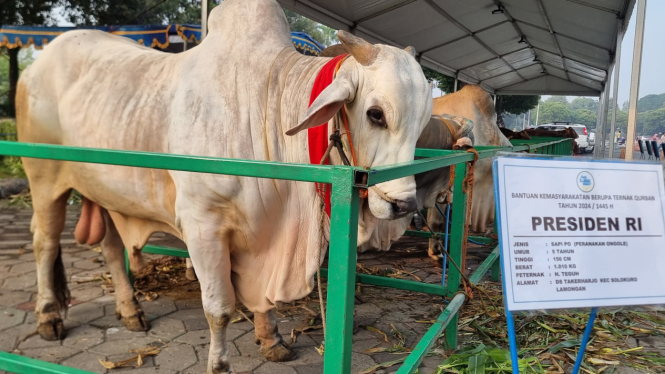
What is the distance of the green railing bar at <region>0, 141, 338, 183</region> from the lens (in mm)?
1249

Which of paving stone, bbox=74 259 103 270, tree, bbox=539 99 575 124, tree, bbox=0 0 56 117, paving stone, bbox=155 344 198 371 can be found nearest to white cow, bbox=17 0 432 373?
paving stone, bbox=155 344 198 371

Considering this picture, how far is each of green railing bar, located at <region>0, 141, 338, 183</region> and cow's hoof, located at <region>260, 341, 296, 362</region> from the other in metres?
1.68

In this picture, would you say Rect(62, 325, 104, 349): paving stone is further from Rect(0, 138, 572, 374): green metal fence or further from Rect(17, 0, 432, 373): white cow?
Rect(0, 138, 572, 374): green metal fence

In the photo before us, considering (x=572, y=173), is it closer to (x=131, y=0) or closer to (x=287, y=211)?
(x=287, y=211)

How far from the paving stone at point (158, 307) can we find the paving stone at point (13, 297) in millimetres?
851

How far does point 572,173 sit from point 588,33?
31.1ft

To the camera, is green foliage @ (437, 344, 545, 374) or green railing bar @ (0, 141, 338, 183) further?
green foliage @ (437, 344, 545, 374)

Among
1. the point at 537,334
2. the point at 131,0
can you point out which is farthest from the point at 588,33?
the point at 131,0

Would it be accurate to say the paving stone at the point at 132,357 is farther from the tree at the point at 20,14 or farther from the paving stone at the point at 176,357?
the tree at the point at 20,14

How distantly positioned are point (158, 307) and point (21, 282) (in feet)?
4.26

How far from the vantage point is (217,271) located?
248 centimetres

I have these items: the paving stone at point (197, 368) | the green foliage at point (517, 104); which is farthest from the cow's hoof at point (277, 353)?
the green foliage at point (517, 104)

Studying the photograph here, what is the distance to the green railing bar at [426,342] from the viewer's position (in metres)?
1.60

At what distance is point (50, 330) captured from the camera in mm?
3119
